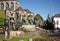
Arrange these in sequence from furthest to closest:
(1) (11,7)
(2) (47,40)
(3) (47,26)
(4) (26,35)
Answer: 1. (1) (11,7)
2. (3) (47,26)
3. (4) (26,35)
4. (2) (47,40)

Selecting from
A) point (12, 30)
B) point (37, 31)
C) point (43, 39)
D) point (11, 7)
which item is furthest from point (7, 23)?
point (11, 7)

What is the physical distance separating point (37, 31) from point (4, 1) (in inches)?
3081

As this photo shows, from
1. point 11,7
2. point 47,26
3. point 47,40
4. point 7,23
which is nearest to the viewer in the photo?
point 47,40

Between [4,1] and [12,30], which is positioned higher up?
[4,1]

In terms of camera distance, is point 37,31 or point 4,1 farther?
point 4,1

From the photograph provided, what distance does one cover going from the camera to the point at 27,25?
127 ft

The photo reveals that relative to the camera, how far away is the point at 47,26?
43.4 metres

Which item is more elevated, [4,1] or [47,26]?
[4,1]

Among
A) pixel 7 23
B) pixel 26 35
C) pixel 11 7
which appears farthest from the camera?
pixel 11 7

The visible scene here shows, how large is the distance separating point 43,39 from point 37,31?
253 inches

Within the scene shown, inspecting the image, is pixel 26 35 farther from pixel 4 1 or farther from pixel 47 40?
pixel 4 1

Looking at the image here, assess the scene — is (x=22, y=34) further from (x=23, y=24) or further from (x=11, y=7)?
(x=11, y=7)

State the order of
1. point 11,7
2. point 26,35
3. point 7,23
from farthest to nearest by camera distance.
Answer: point 11,7
point 7,23
point 26,35

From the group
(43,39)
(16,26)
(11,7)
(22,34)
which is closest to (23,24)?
(16,26)
